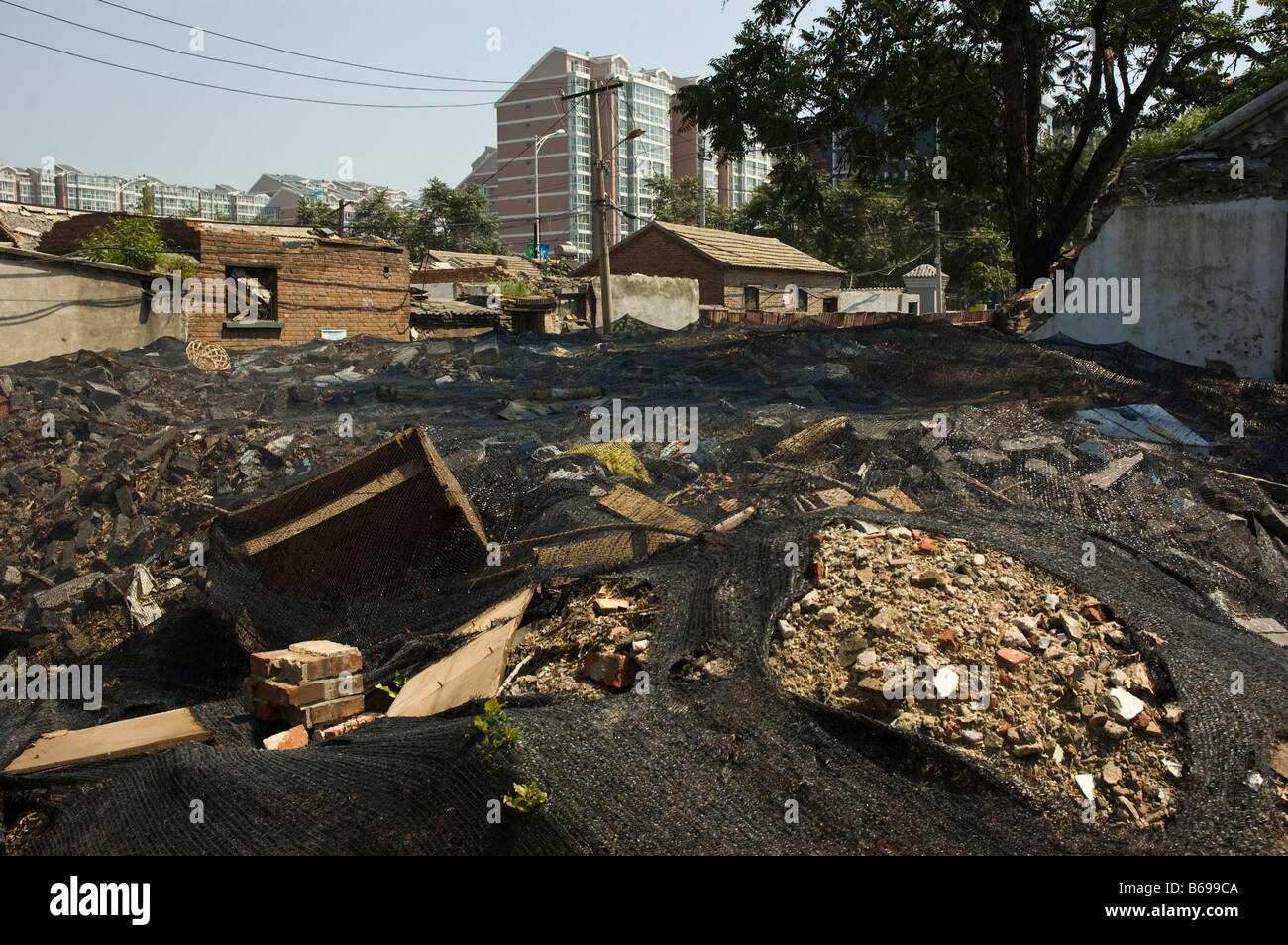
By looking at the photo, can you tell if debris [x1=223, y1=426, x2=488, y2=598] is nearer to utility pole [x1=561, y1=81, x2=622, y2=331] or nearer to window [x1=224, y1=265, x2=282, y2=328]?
utility pole [x1=561, y1=81, x2=622, y2=331]

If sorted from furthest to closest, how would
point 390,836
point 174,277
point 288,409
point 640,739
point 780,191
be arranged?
1. point 174,277
2. point 780,191
3. point 288,409
4. point 640,739
5. point 390,836

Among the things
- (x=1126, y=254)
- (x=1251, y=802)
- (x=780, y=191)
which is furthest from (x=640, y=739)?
(x=780, y=191)

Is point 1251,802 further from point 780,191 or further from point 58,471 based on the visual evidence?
point 780,191

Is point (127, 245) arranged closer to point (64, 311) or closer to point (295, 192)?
point (64, 311)

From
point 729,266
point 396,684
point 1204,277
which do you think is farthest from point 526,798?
point 729,266

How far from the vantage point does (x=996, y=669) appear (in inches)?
129

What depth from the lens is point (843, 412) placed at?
7.32 meters

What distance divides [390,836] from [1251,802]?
8.12ft

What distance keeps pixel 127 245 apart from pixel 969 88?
12223mm

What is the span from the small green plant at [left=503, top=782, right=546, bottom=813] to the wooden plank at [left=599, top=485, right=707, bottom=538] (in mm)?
2039

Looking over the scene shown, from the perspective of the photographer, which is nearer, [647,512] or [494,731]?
[494,731]

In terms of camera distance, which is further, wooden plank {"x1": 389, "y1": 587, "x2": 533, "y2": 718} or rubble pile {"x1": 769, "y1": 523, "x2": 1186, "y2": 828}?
wooden plank {"x1": 389, "y1": 587, "x2": 533, "y2": 718}

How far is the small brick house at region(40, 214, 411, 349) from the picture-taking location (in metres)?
15.1
